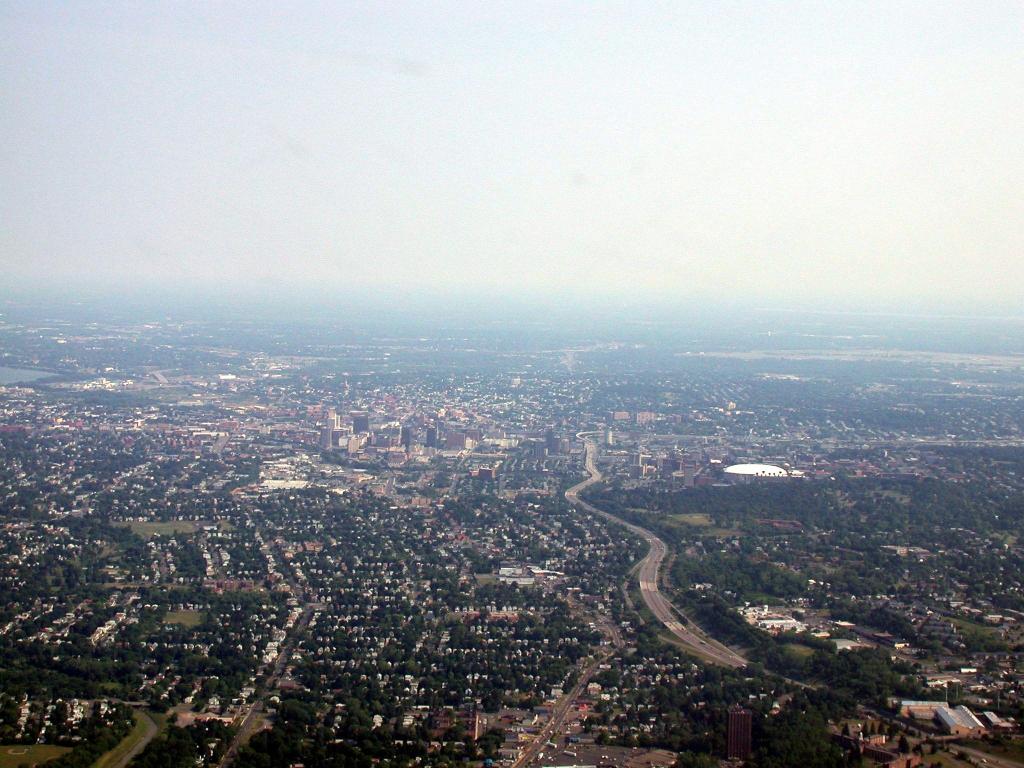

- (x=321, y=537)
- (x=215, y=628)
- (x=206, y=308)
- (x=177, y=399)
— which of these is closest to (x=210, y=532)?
(x=321, y=537)

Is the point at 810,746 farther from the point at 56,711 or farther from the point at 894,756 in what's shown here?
the point at 56,711

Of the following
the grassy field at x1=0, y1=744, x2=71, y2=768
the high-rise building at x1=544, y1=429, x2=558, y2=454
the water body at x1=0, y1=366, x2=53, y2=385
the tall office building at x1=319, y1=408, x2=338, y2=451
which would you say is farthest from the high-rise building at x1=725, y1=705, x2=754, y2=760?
the water body at x1=0, y1=366, x2=53, y2=385

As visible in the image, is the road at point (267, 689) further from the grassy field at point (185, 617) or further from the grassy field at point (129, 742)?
the grassy field at point (185, 617)

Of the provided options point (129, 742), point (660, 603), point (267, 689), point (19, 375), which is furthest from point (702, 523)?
point (19, 375)

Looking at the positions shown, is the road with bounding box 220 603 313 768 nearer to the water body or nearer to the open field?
the open field

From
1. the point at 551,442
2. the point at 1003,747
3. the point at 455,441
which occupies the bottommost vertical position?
the point at 455,441

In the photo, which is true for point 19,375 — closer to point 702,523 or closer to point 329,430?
point 329,430
